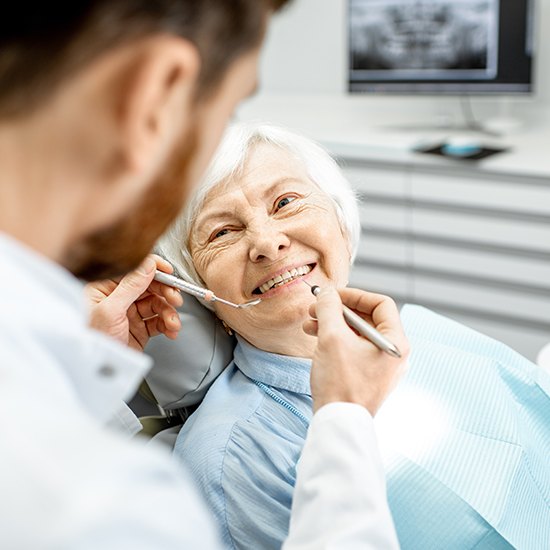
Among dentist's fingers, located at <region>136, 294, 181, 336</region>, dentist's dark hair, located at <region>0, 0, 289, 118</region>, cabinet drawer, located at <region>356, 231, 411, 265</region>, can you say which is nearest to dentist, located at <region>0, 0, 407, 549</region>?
dentist's dark hair, located at <region>0, 0, 289, 118</region>

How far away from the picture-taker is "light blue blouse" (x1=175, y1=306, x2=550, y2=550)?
1255mm

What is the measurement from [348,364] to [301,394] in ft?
1.35

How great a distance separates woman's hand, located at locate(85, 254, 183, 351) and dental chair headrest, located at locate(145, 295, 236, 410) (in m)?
0.05

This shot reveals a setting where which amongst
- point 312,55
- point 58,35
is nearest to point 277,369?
point 58,35

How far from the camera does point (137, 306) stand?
1.46 meters

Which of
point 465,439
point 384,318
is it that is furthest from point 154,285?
point 465,439

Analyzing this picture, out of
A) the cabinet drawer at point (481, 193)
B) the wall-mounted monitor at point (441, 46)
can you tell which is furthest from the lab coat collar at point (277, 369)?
the wall-mounted monitor at point (441, 46)

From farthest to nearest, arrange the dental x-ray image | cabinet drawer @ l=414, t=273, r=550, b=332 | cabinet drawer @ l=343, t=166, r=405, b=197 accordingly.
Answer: the dental x-ray image → cabinet drawer @ l=343, t=166, r=405, b=197 → cabinet drawer @ l=414, t=273, r=550, b=332

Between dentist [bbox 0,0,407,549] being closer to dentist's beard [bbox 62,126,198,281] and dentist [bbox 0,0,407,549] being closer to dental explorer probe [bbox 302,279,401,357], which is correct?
dentist's beard [bbox 62,126,198,281]

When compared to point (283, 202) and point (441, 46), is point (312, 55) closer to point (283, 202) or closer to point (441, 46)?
point (441, 46)

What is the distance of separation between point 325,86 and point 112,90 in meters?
3.64

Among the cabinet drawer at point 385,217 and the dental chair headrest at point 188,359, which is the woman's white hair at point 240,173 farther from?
the cabinet drawer at point 385,217

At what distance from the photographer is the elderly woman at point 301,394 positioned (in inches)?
49.9

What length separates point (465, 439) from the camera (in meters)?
1.41
